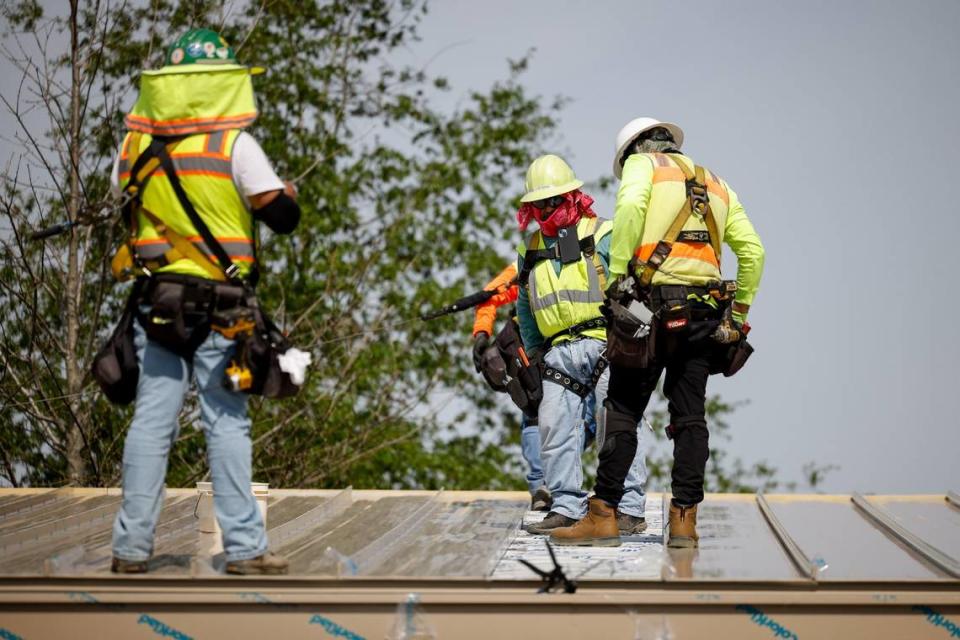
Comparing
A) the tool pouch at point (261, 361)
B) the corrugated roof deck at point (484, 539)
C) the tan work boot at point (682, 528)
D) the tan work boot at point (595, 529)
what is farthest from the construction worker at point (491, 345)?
the tool pouch at point (261, 361)

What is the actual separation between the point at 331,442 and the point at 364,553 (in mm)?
8758

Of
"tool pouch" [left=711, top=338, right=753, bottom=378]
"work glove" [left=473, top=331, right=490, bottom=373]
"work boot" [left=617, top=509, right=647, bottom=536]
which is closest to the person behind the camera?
"tool pouch" [left=711, top=338, right=753, bottom=378]

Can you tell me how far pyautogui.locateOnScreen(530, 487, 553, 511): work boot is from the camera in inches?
297

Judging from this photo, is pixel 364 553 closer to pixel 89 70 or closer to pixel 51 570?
pixel 51 570

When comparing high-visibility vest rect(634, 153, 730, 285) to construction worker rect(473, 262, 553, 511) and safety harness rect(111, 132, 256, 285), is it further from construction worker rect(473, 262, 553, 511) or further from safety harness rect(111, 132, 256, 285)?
→ construction worker rect(473, 262, 553, 511)

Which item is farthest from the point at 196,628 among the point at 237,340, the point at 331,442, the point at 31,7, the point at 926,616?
the point at 331,442

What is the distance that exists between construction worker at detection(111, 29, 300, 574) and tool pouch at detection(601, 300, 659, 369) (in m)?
1.52

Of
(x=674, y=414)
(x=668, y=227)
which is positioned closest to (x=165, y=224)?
(x=668, y=227)

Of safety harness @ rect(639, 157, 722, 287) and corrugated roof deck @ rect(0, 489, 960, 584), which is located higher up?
safety harness @ rect(639, 157, 722, 287)

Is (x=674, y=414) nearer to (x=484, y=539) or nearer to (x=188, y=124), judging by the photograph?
(x=484, y=539)

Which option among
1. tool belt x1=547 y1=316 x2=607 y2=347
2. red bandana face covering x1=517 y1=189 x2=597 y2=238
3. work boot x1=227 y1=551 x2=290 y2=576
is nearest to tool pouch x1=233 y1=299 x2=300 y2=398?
work boot x1=227 y1=551 x2=290 y2=576

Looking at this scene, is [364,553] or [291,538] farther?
[291,538]

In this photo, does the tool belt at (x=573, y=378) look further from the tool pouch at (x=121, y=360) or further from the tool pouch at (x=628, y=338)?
the tool pouch at (x=121, y=360)

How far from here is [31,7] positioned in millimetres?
10734
